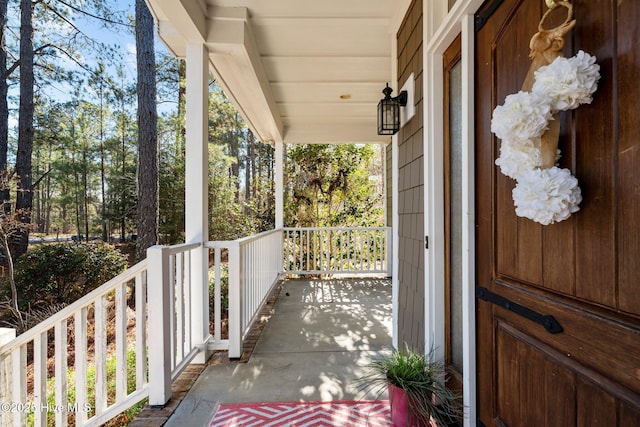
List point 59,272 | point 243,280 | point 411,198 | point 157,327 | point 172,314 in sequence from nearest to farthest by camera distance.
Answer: point 157,327
point 172,314
point 411,198
point 243,280
point 59,272

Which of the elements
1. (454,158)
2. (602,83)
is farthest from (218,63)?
(602,83)

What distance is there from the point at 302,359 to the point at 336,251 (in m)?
3.35

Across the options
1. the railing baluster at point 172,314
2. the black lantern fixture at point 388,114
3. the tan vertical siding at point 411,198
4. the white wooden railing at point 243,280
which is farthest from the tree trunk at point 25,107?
the tan vertical siding at point 411,198

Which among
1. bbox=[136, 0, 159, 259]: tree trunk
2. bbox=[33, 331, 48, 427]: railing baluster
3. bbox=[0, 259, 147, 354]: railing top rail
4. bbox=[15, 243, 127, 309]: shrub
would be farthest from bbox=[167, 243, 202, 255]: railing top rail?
bbox=[136, 0, 159, 259]: tree trunk

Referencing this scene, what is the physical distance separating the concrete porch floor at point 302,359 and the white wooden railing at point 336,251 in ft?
4.36

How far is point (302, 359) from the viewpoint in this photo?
2.48 m

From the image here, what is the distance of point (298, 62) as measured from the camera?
3234mm

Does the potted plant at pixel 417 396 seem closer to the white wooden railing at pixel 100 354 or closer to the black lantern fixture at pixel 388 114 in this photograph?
the white wooden railing at pixel 100 354

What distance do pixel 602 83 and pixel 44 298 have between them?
24.0 feet

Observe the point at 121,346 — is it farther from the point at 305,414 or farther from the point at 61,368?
the point at 305,414

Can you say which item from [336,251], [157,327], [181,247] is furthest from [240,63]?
[336,251]

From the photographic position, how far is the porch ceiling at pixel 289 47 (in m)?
2.39

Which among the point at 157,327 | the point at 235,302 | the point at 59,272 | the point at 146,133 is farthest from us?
the point at 146,133

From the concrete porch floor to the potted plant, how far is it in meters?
0.44
